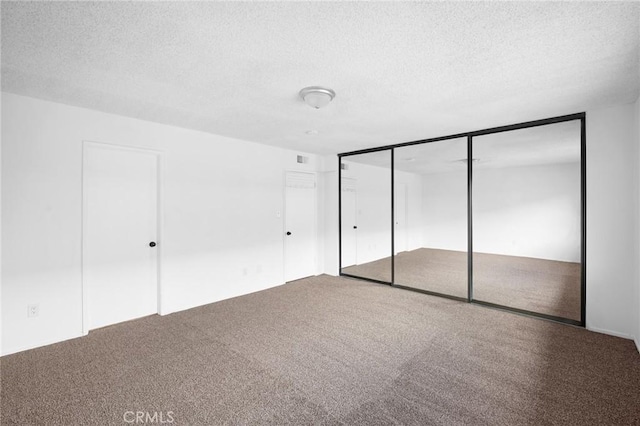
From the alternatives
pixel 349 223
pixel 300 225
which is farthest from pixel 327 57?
pixel 349 223

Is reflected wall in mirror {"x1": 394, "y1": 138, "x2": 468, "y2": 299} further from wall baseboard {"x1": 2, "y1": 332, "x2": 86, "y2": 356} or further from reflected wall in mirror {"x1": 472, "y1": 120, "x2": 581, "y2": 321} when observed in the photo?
wall baseboard {"x1": 2, "y1": 332, "x2": 86, "y2": 356}

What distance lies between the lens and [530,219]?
215 inches

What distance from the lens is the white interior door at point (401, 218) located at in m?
7.37

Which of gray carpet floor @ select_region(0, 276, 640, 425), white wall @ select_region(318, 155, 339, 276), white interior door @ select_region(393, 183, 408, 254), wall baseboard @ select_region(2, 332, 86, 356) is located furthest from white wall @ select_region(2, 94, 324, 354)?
white interior door @ select_region(393, 183, 408, 254)

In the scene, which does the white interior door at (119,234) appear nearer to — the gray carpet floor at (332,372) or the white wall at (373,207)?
the gray carpet floor at (332,372)

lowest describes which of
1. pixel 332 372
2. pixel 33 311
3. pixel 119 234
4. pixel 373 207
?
pixel 332 372

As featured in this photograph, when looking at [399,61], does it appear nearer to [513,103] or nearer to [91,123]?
[513,103]

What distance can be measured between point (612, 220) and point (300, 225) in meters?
4.24

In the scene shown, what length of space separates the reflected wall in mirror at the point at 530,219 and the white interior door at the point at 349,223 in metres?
2.34

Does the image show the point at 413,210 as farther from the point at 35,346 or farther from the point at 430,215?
the point at 35,346

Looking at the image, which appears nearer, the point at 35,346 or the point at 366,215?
the point at 35,346

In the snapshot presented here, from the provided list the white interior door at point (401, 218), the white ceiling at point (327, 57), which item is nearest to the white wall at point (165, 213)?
the white ceiling at point (327, 57)

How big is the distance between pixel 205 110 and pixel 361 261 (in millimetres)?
4562

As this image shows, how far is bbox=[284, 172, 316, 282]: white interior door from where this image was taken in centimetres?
524
